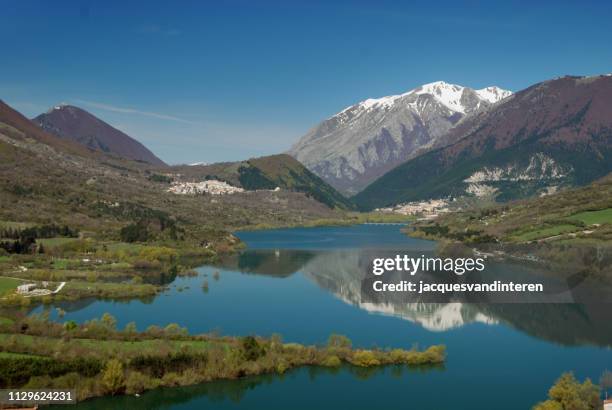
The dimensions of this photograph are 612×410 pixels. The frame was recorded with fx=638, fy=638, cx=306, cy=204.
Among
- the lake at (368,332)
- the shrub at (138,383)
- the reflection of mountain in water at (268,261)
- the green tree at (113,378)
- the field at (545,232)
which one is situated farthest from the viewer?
the field at (545,232)

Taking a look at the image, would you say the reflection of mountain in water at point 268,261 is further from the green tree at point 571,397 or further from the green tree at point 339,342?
the green tree at point 571,397

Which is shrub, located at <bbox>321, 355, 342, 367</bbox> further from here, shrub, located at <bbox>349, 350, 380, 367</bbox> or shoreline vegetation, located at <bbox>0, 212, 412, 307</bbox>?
shoreline vegetation, located at <bbox>0, 212, 412, 307</bbox>

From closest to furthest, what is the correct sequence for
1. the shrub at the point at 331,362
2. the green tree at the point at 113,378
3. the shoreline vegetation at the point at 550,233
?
the green tree at the point at 113,378, the shrub at the point at 331,362, the shoreline vegetation at the point at 550,233

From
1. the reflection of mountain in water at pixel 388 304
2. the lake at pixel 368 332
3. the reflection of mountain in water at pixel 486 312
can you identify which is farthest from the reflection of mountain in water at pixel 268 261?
the reflection of mountain in water at pixel 486 312


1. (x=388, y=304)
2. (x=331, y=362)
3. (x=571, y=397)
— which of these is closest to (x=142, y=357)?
(x=331, y=362)

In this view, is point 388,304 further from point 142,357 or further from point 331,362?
point 142,357

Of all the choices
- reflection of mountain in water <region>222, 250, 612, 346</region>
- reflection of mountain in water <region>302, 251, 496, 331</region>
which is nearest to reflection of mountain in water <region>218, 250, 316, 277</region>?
reflection of mountain in water <region>302, 251, 496, 331</region>

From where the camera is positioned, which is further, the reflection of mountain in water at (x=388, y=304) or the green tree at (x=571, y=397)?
the reflection of mountain in water at (x=388, y=304)
